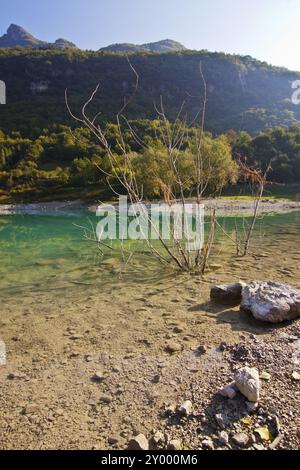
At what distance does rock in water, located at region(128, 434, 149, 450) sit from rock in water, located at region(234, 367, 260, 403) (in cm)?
114

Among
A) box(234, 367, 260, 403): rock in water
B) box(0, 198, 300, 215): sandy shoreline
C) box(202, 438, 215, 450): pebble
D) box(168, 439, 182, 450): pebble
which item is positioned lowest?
box(0, 198, 300, 215): sandy shoreline

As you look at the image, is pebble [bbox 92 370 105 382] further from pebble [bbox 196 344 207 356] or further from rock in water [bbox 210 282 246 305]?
rock in water [bbox 210 282 246 305]

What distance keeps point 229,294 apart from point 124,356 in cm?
269

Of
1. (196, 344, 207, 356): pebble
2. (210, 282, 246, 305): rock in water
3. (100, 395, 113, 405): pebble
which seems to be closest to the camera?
(100, 395, 113, 405): pebble

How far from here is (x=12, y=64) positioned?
414 feet

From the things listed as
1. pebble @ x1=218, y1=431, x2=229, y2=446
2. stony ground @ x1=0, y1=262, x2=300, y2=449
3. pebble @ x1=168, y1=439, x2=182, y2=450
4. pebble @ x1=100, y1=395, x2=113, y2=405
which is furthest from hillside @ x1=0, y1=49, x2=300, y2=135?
pebble @ x1=168, y1=439, x2=182, y2=450

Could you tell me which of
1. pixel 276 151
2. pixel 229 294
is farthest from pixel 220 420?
pixel 276 151

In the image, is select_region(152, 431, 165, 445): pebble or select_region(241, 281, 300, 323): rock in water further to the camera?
select_region(241, 281, 300, 323): rock in water

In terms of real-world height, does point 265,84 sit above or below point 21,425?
above

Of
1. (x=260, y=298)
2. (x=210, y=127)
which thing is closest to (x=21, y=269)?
(x=260, y=298)

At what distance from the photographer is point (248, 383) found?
12.2 feet

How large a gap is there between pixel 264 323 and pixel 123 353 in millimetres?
2310

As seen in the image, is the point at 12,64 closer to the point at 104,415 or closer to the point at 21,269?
the point at 21,269

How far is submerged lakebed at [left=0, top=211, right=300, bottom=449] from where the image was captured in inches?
138
